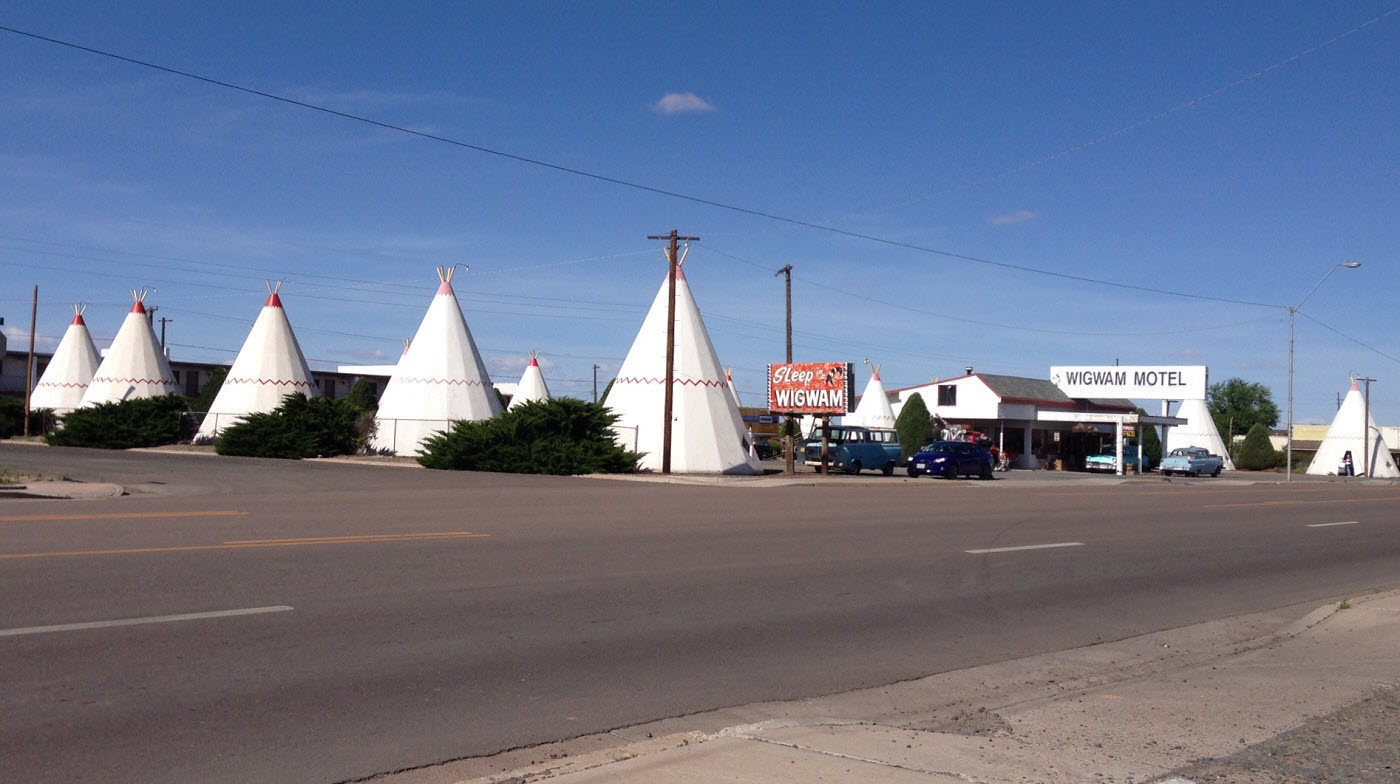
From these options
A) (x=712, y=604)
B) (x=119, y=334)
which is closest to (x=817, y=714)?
(x=712, y=604)

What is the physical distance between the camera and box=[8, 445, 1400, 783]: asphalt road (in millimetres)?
5992

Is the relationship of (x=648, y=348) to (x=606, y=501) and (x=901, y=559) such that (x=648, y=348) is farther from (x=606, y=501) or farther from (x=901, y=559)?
(x=901, y=559)

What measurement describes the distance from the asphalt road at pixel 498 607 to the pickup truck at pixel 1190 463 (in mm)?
34780

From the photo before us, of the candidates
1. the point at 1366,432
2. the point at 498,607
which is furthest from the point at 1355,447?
the point at 498,607

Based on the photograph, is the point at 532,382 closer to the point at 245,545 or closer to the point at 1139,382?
the point at 1139,382

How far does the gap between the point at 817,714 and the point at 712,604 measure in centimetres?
330

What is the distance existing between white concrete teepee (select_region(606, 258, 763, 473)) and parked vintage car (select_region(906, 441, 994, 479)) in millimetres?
6806

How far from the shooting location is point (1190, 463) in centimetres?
5322

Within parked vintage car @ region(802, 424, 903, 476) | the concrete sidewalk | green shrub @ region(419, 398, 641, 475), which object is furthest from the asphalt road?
parked vintage car @ region(802, 424, 903, 476)

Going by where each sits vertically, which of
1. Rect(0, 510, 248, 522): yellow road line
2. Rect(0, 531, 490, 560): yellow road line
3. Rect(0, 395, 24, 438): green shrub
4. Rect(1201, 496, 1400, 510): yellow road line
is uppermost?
Rect(0, 395, 24, 438): green shrub

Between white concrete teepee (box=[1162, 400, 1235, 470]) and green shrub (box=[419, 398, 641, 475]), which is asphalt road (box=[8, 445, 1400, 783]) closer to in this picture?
green shrub (box=[419, 398, 641, 475])

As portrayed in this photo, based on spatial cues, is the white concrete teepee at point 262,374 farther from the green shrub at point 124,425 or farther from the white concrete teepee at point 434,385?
the white concrete teepee at point 434,385

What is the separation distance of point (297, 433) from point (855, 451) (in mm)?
18703

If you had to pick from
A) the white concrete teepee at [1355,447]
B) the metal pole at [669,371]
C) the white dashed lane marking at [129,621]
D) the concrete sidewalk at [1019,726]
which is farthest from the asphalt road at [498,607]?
the white concrete teepee at [1355,447]
